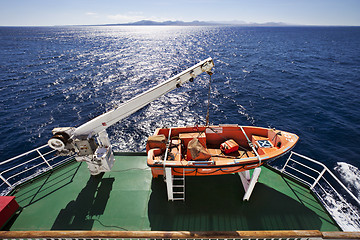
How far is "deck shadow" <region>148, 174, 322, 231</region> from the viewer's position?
6867 millimetres

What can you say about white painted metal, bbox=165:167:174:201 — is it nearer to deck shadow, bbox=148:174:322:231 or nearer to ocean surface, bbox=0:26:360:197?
deck shadow, bbox=148:174:322:231

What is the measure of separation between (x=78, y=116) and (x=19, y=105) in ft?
34.9

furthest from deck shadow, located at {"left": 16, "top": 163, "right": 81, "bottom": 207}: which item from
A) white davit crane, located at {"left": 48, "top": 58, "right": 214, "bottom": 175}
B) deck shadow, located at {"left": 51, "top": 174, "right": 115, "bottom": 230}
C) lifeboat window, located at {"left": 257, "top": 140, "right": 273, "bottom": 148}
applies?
lifeboat window, located at {"left": 257, "top": 140, "right": 273, "bottom": 148}

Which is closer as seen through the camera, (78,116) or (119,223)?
(119,223)

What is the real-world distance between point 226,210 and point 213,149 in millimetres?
3428

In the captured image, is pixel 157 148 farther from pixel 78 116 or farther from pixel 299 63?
pixel 299 63

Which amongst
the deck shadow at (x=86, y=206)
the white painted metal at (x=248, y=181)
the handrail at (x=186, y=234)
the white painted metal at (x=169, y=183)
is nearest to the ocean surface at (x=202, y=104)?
the deck shadow at (x=86, y=206)

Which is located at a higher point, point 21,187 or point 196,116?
point 21,187

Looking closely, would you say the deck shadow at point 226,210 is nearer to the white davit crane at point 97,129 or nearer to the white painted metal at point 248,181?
the white painted metal at point 248,181

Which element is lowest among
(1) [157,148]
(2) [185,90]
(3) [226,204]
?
(2) [185,90]

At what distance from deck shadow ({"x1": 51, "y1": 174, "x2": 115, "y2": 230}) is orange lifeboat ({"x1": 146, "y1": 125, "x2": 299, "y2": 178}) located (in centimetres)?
259

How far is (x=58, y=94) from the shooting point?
90.5ft

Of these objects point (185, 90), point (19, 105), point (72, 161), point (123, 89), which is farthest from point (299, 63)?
point (19, 105)

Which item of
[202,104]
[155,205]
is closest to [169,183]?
[155,205]
